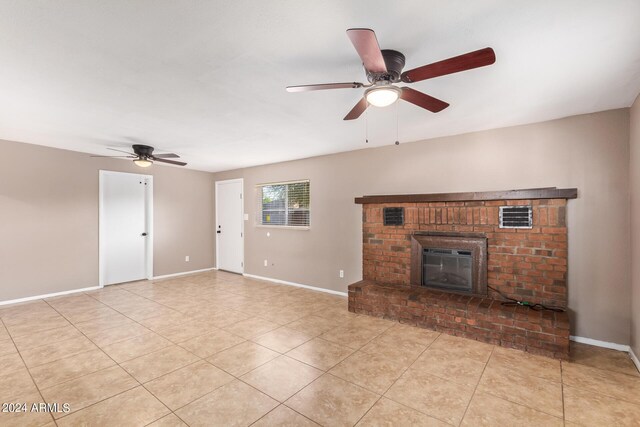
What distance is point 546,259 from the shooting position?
312 centimetres

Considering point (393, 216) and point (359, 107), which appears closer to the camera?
point (359, 107)

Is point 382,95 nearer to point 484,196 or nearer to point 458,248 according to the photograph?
point 484,196

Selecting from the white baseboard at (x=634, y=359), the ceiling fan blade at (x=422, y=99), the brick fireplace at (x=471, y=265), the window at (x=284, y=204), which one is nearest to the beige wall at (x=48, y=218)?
the window at (x=284, y=204)

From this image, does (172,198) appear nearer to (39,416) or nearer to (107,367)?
(107,367)

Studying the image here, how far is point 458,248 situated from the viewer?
360cm

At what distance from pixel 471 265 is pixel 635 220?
4.84ft

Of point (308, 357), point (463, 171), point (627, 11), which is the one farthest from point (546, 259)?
point (308, 357)

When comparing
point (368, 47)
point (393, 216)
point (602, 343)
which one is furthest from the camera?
point (393, 216)

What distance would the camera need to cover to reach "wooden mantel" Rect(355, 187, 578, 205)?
299cm

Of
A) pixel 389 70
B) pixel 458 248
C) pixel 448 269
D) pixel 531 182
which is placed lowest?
pixel 448 269

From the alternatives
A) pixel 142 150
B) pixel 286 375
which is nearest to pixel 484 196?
pixel 286 375

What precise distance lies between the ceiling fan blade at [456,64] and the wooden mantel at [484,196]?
6.90 feet

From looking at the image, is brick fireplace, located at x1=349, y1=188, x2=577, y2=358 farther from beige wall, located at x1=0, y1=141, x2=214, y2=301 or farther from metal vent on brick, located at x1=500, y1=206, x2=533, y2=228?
beige wall, located at x1=0, y1=141, x2=214, y2=301

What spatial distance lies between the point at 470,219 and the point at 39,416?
166 inches
